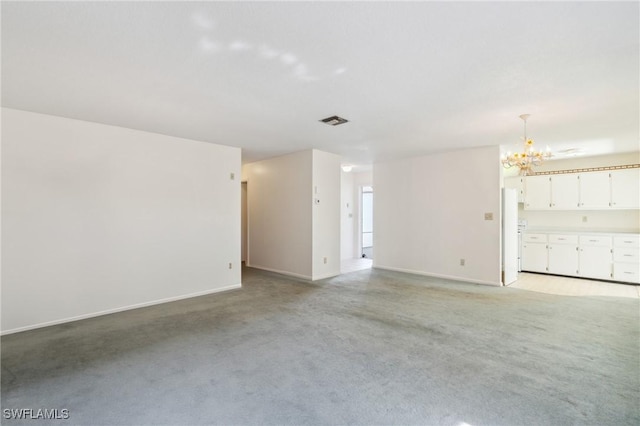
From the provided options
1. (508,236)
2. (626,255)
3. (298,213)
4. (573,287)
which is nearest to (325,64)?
(298,213)

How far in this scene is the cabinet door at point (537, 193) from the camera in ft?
21.1

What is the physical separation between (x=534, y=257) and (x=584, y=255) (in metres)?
0.81

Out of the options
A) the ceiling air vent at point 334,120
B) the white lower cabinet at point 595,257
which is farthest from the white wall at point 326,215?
the white lower cabinet at point 595,257

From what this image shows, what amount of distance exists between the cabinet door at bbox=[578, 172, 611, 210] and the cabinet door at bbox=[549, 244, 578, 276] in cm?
91

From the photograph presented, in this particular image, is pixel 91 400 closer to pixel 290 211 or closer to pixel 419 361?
pixel 419 361

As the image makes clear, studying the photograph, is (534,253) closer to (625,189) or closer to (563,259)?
(563,259)

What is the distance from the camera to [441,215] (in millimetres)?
5977

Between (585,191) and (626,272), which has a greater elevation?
(585,191)

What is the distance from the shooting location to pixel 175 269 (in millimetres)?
4559

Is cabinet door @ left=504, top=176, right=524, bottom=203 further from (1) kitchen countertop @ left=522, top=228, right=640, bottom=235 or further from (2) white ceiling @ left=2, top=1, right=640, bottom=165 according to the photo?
(2) white ceiling @ left=2, top=1, right=640, bottom=165

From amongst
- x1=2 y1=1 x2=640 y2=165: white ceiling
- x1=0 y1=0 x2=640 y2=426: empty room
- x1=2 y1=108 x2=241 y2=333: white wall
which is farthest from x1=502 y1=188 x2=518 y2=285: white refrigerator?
x1=2 y1=108 x2=241 y2=333: white wall

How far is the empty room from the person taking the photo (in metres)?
1.93

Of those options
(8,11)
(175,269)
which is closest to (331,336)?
(175,269)

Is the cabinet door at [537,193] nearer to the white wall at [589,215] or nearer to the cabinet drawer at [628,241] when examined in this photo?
the white wall at [589,215]
